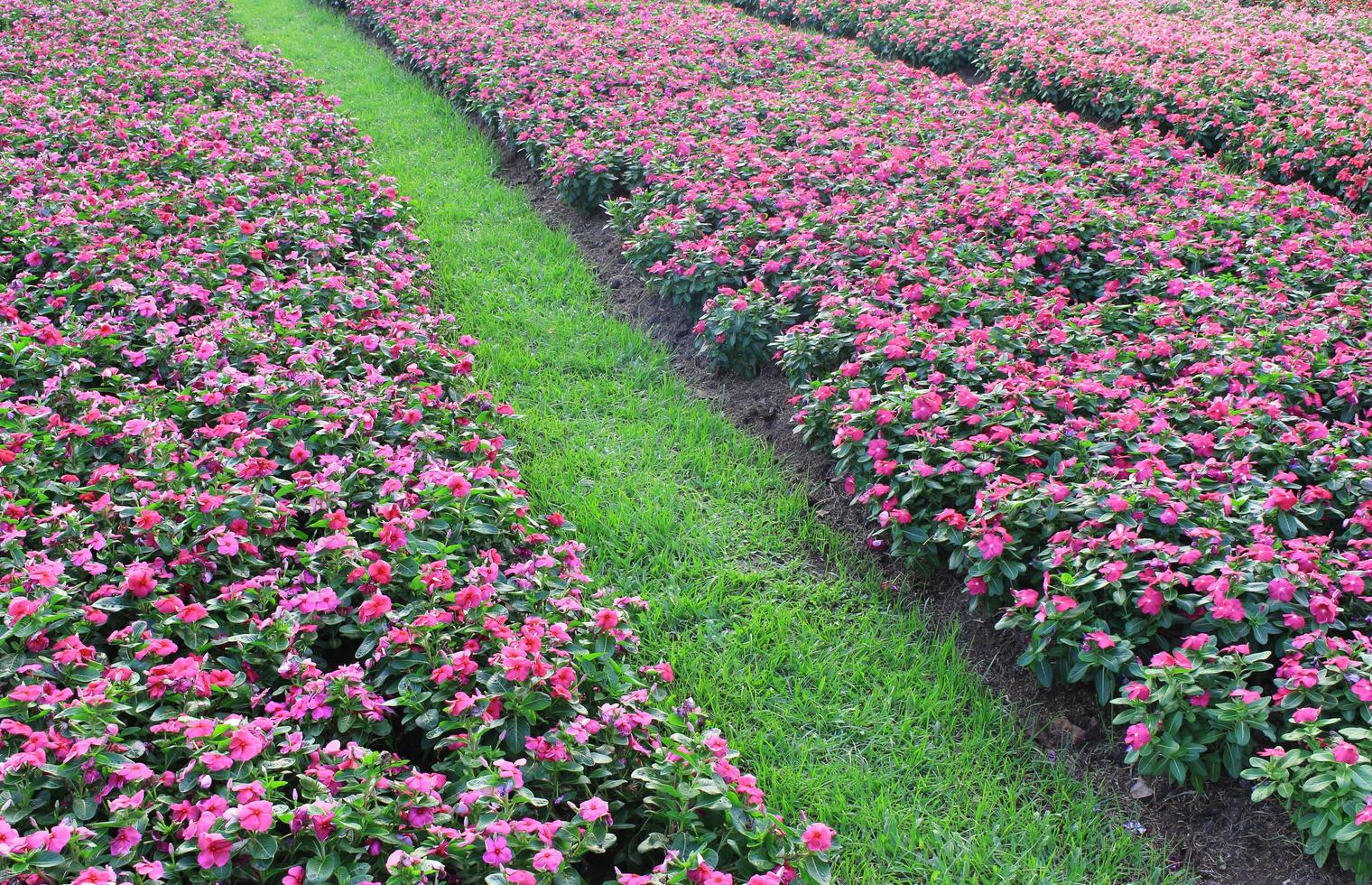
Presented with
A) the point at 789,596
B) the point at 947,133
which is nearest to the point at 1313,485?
the point at 789,596

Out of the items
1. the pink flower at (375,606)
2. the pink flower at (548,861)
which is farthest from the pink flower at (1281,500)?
the pink flower at (375,606)

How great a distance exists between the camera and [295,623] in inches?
86.1

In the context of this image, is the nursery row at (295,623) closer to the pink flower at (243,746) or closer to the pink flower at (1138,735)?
the pink flower at (243,746)

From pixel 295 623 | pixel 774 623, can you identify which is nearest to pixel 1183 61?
pixel 774 623

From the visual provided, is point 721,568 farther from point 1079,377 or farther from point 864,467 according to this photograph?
point 1079,377

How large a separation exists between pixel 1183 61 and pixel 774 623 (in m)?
6.87

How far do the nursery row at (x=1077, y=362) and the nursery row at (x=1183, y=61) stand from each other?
959mm

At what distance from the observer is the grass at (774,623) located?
2346mm

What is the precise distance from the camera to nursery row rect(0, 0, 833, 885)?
175 centimetres

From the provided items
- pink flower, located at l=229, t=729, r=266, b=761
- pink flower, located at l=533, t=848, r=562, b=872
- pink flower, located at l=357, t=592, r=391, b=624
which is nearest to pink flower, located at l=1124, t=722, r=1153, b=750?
pink flower, located at l=533, t=848, r=562, b=872

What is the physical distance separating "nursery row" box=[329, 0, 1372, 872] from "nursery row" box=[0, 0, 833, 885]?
3.32ft

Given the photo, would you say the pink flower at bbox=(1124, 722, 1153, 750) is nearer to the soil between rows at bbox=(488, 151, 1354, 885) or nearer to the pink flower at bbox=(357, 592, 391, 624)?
the soil between rows at bbox=(488, 151, 1354, 885)

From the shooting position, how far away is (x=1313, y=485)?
2.74 metres

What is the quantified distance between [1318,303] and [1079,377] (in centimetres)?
118
